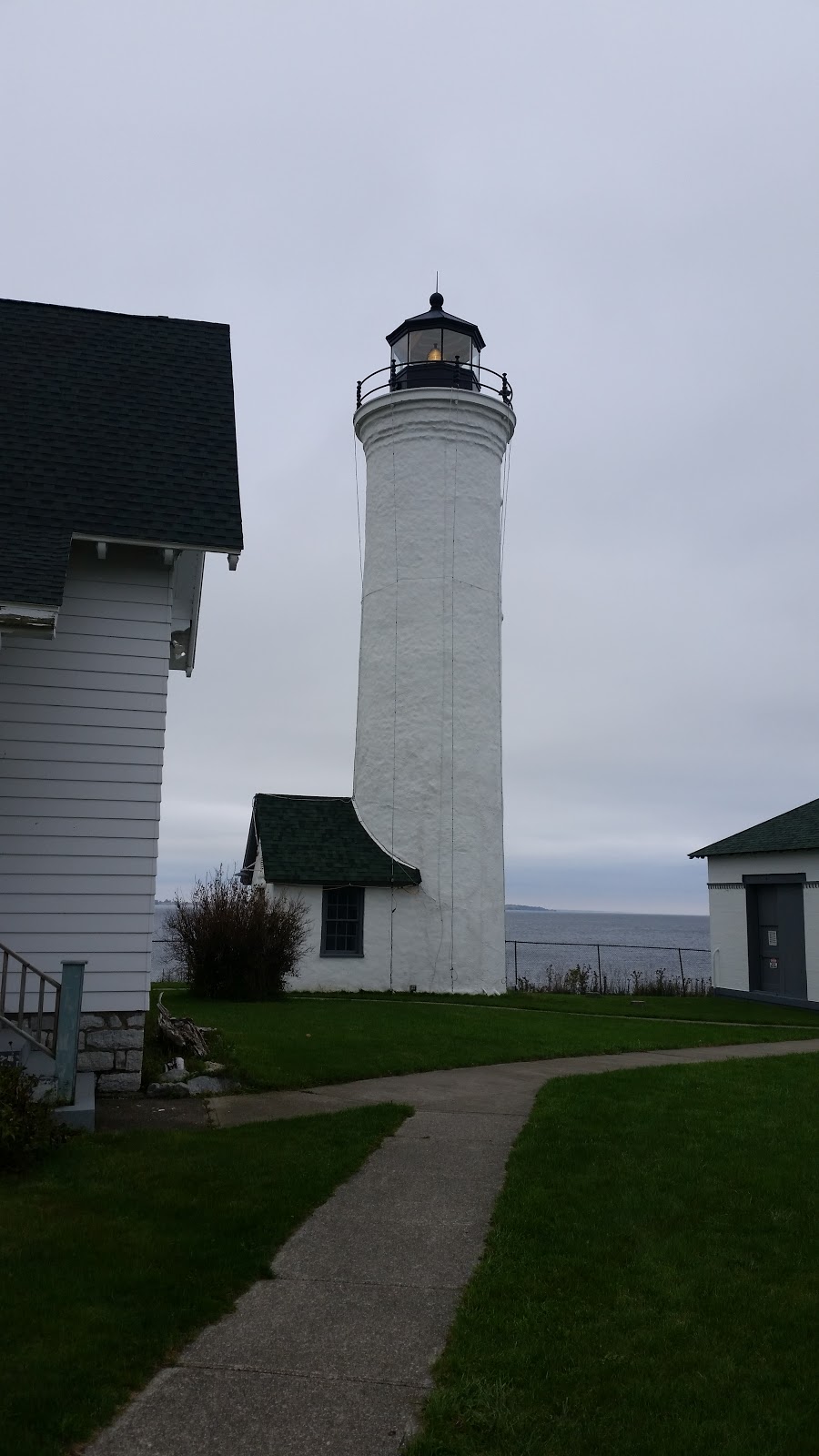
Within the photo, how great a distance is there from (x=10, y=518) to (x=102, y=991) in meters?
4.42

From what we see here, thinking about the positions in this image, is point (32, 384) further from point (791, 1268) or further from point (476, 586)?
point (476, 586)

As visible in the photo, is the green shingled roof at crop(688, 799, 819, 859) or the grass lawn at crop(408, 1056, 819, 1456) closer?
the grass lawn at crop(408, 1056, 819, 1456)

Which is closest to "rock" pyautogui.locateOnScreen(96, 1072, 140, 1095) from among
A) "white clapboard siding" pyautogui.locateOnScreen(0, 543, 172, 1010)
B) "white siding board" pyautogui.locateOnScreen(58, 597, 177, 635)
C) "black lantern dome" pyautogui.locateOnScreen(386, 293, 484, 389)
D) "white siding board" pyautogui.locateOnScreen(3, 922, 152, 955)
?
"white clapboard siding" pyautogui.locateOnScreen(0, 543, 172, 1010)

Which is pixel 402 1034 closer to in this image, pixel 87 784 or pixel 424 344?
pixel 87 784

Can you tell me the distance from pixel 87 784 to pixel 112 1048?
2.41 m

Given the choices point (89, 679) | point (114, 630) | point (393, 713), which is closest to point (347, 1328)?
point (89, 679)

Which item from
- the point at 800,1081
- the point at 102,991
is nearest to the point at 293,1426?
the point at 102,991

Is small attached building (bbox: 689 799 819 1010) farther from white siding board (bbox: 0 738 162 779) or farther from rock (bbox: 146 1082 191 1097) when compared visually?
white siding board (bbox: 0 738 162 779)

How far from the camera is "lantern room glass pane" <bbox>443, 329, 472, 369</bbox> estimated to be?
2538cm

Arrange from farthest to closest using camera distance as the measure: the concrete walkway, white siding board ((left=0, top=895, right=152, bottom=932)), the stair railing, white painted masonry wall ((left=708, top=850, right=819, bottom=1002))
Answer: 1. white painted masonry wall ((left=708, top=850, right=819, bottom=1002))
2. white siding board ((left=0, top=895, right=152, bottom=932))
3. the stair railing
4. the concrete walkway

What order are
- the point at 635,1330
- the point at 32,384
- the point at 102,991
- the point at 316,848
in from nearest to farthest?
the point at 635,1330 → the point at 102,991 → the point at 32,384 → the point at 316,848

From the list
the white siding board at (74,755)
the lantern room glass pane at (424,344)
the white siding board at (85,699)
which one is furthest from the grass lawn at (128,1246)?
the lantern room glass pane at (424,344)

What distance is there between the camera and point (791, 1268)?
18.1 ft

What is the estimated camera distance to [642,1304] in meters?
5.00
